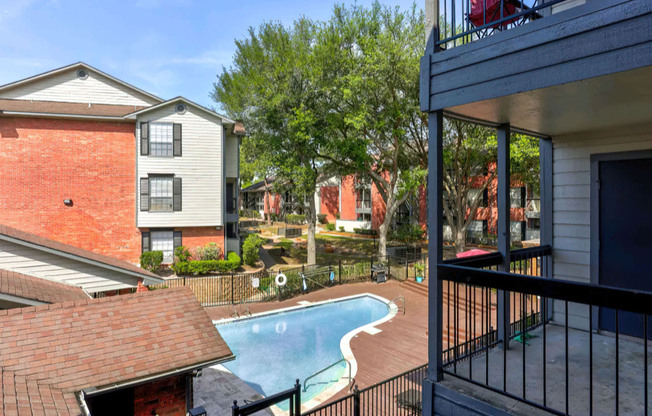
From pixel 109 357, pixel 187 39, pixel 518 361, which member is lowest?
pixel 109 357

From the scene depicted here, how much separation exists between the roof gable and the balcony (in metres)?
20.7

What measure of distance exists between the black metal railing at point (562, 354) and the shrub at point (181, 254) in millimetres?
16638

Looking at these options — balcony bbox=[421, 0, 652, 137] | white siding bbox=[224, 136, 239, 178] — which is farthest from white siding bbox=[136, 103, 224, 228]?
balcony bbox=[421, 0, 652, 137]

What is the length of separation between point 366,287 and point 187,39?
54.7 ft

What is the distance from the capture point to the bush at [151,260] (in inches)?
707

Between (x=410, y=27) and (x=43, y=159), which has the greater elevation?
(x=410, y=27)

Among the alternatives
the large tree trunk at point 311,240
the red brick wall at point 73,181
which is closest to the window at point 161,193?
the red brick wall at point 73,181

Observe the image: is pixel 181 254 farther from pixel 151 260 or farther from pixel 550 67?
pixel 550 67

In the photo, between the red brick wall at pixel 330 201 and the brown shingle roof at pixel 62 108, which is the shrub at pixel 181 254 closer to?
the brown shingle roof at pixel 62 108

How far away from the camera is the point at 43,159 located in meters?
17.6

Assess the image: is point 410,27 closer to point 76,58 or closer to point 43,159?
point 76,58

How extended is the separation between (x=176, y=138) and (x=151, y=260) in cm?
640

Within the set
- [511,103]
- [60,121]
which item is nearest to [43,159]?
[60,121]

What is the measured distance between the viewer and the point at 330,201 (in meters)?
45.1
